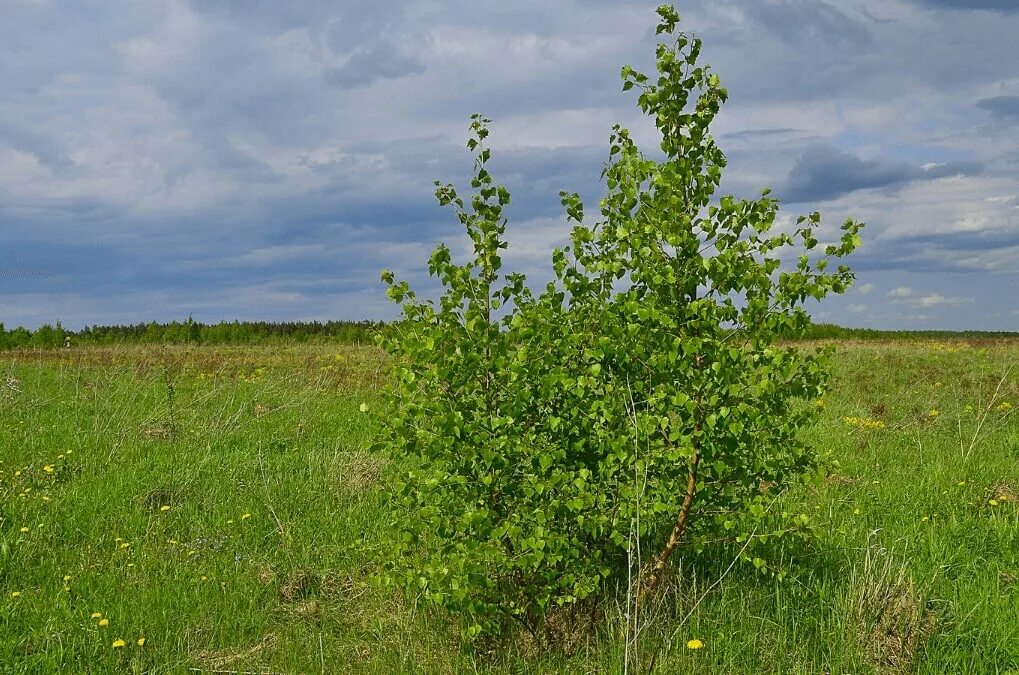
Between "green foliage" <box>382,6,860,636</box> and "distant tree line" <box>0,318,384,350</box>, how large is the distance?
117 ft

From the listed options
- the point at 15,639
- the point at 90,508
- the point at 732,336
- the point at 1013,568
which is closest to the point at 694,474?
the point at 732,336

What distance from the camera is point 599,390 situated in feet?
15.9

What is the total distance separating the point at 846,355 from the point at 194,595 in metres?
22.3

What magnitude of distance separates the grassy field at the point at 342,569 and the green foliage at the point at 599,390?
570 mm

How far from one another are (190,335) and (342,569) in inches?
1961

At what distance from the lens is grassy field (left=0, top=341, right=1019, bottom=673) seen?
15.8ft

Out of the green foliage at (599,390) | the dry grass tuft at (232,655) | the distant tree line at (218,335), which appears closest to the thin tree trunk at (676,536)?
the green foliage at (599,390)

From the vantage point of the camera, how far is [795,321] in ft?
15.1

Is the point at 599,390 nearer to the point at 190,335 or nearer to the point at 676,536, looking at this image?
the point at 676,536

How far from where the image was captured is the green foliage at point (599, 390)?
4453mm

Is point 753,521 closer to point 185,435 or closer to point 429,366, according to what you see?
point 429,366

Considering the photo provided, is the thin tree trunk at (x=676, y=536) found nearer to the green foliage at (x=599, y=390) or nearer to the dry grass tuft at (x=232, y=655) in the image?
the green foliage at (x=599, y=390)

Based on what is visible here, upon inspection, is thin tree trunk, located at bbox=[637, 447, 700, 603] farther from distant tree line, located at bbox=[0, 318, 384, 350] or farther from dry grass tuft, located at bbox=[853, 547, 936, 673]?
distant tree line, located at bbox=[0, 318, 384, 350]

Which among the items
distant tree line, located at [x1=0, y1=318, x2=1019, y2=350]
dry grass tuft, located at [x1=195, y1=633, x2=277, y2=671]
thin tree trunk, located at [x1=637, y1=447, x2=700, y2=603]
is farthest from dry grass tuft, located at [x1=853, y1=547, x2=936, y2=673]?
distant tree line, located at [x1=0, y1=318, x2=1019, y2=350]
